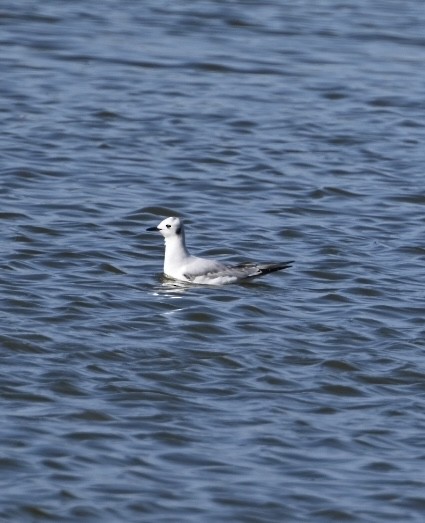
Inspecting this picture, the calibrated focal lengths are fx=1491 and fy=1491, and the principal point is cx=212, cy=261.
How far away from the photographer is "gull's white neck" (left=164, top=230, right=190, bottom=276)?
12.1m

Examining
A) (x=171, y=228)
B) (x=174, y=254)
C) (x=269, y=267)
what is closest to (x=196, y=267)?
(x=174, y=254)

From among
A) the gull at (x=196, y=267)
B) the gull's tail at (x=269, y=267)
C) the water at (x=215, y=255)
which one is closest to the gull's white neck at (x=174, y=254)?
the gull at (x=196, y=267)

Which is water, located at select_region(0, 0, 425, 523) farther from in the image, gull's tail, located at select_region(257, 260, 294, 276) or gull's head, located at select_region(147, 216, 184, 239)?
gull's head, located at select_region(147, 216, 184, 239)

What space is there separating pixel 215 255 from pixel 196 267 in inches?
42.5

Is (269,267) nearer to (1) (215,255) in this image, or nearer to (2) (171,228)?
(2) (171,228)

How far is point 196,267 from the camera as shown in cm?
1207

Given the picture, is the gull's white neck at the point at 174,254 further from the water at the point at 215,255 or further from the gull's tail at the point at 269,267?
the gull's tail at the point at 269,267

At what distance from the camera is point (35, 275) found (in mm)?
12086

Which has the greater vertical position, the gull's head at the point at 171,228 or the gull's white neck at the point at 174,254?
the gull's head at the point at 171,228

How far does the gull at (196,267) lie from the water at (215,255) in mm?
124

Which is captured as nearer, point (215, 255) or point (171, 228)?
point (171, 228)

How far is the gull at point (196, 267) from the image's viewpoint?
11992 mm

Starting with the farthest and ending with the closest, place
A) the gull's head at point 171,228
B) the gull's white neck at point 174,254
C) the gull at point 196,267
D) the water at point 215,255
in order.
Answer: the gull's head at point 171,228 → the gull's white neck at point 174,254 → the gull at point 196,267 → the water at point 215,255

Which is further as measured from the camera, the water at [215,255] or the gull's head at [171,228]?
the gull's head at [171,228]
